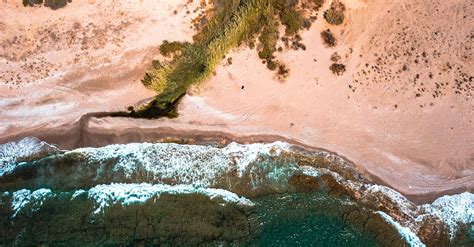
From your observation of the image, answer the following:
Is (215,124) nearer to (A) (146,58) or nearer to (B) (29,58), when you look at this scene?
(A) (146,58)

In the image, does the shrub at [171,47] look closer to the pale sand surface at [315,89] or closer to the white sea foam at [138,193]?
the pale sand surface at [315,89]

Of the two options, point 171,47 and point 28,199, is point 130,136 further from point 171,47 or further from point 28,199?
point 28,199

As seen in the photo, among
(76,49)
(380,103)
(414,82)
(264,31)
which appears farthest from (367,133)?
(76,49)

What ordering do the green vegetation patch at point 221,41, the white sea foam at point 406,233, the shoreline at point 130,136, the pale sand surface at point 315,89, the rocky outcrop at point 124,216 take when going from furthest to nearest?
the shoreline at point 130,136
the green vegetation patch at point 221,41
the pale sand surface at point 315,89
the rocky outcrop at point 124,216
the white sea foam at point 406,233

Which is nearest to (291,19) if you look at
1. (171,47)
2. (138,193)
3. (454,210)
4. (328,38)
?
(328,38)

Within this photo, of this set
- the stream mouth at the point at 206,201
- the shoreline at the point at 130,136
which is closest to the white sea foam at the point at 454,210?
the stream mouth at the point at 206,201

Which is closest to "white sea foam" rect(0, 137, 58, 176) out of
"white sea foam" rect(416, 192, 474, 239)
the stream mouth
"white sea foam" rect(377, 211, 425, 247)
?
the stream mouth
